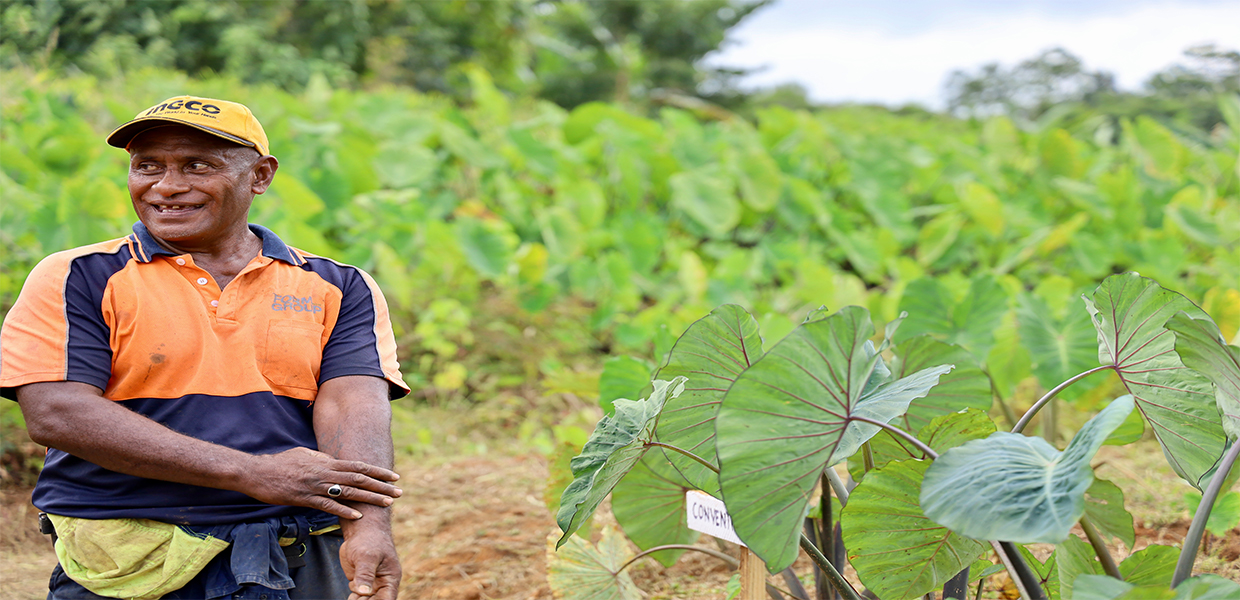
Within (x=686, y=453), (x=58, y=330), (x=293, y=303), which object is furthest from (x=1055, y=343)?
(x=58, y=330)

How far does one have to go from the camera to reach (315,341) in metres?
1.39

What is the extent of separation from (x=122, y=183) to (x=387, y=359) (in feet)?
8.36

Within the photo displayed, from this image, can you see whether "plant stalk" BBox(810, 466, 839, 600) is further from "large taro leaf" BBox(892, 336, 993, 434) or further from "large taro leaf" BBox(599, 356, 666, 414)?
"large taro leaf" BBox(599, 356, 666, 414)

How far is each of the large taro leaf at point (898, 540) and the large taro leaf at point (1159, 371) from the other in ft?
0.95

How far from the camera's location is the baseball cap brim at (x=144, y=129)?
1.24 metres

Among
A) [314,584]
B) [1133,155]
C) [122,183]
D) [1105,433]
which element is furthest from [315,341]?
[1133,155]

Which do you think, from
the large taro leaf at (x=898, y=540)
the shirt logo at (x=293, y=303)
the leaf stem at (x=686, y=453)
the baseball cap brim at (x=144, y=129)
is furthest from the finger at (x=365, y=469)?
the large taro leaf at (x=898, y=540)

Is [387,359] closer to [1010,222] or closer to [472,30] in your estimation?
[1010,222]

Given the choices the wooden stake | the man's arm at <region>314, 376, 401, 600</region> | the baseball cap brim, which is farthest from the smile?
the wooden stake

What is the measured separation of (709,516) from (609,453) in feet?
1.04

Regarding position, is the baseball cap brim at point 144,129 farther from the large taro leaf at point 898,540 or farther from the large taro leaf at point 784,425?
the large taro leaf at point 898,540

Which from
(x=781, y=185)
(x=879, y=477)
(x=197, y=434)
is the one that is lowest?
(x=781, y=185)

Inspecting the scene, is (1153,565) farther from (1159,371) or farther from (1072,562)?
(1159,371)

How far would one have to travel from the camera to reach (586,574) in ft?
4.90
